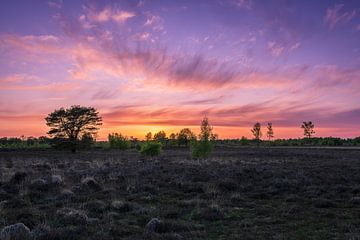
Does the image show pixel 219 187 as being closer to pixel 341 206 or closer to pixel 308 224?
pixel 341 206

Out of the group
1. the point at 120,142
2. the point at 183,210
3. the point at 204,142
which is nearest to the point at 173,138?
the point at 120,142

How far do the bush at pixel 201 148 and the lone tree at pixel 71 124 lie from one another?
37.8m

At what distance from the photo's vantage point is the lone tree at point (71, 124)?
256 feet

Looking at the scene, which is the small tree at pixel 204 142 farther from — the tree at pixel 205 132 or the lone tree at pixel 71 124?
the lone tree at pixel 71 124

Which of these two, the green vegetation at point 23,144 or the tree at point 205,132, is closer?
the tree at point 205,132

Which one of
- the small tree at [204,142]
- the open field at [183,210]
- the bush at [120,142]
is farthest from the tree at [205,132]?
the bush at [120,142]

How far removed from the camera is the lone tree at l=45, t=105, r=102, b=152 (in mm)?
78000

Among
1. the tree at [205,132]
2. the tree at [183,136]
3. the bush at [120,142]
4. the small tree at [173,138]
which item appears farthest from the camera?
the small tree at [173,138]

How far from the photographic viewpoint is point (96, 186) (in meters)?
21.0

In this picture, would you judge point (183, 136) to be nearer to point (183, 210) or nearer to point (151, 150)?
point (151, 150)

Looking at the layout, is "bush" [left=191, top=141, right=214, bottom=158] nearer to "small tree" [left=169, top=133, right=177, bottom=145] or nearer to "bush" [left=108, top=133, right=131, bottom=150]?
"bush" [left=108, top=133, right=131, bottom=150]

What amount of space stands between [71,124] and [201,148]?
1593 inches

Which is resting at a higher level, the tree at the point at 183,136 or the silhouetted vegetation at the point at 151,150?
the tree at the point at 183,136

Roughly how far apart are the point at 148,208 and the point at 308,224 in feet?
20.8
